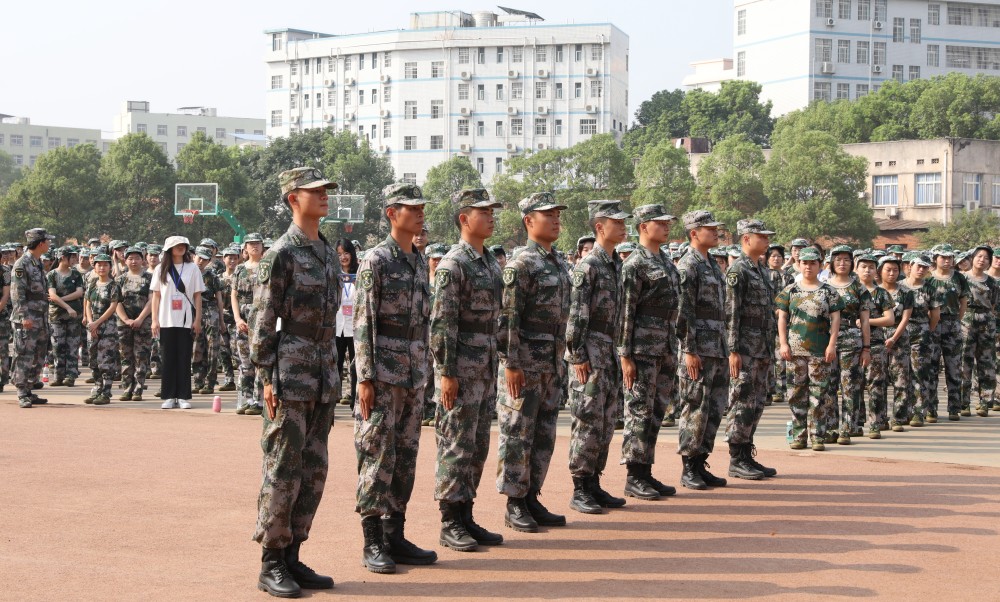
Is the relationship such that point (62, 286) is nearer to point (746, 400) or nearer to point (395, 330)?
point (746, 400)

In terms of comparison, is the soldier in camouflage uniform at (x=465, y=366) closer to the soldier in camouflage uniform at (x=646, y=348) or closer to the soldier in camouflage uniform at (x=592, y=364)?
the soldier in camouflage uniform at (x=592, y=364)

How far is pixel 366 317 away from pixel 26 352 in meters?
10.2

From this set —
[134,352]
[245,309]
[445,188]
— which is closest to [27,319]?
[134,352]

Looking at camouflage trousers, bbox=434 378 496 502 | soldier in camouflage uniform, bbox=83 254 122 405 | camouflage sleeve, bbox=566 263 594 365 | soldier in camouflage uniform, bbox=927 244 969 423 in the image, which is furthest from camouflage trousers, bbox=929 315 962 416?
soldier in camouflage uniform, bbox=83 254 122 405

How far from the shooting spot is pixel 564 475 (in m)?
10.5

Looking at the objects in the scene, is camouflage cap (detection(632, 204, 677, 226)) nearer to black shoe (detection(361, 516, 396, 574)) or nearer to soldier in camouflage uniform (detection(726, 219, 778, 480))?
soldier in camouflage uniform (detection(726, 219, 778, 480))

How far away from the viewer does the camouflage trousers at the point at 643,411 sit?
9.35 meters

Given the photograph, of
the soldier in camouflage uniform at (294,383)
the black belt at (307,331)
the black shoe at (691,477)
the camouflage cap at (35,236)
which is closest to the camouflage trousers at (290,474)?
the soldier in camouflage uniform at (294,383)

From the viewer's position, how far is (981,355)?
1591 cm

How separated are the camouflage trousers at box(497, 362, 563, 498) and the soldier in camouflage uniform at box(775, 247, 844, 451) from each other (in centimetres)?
452

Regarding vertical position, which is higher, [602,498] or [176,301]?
[176,301]

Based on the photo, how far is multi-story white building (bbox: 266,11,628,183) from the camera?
9538cm

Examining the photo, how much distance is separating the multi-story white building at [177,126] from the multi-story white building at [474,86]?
130 feet

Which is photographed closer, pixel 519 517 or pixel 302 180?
pixel 302 180
